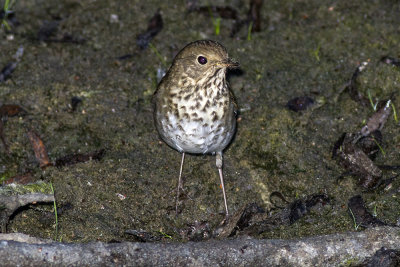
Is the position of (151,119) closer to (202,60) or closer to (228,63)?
(202,60)

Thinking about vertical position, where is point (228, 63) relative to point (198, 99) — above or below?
above

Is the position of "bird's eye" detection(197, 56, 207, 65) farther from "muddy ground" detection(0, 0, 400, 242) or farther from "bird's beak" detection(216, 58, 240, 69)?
"muddy ground" detection(0, 0, 400, 242)

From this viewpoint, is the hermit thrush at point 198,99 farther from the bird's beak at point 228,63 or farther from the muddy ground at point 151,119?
the muddy ground at point 151,119

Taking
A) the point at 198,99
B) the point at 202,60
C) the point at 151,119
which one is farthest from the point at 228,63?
the point at 151,119

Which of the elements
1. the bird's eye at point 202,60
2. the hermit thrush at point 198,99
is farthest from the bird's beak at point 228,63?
the bird's eye at point 202,60

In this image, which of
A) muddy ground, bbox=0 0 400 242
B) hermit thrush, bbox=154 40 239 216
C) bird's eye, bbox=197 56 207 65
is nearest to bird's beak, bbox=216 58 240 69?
hermit thrush, bbox=154 40 239 216

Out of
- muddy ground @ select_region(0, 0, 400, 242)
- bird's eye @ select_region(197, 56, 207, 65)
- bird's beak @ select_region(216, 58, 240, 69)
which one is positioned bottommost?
muddy ground @ select_region(0, 0, 400, 242)
